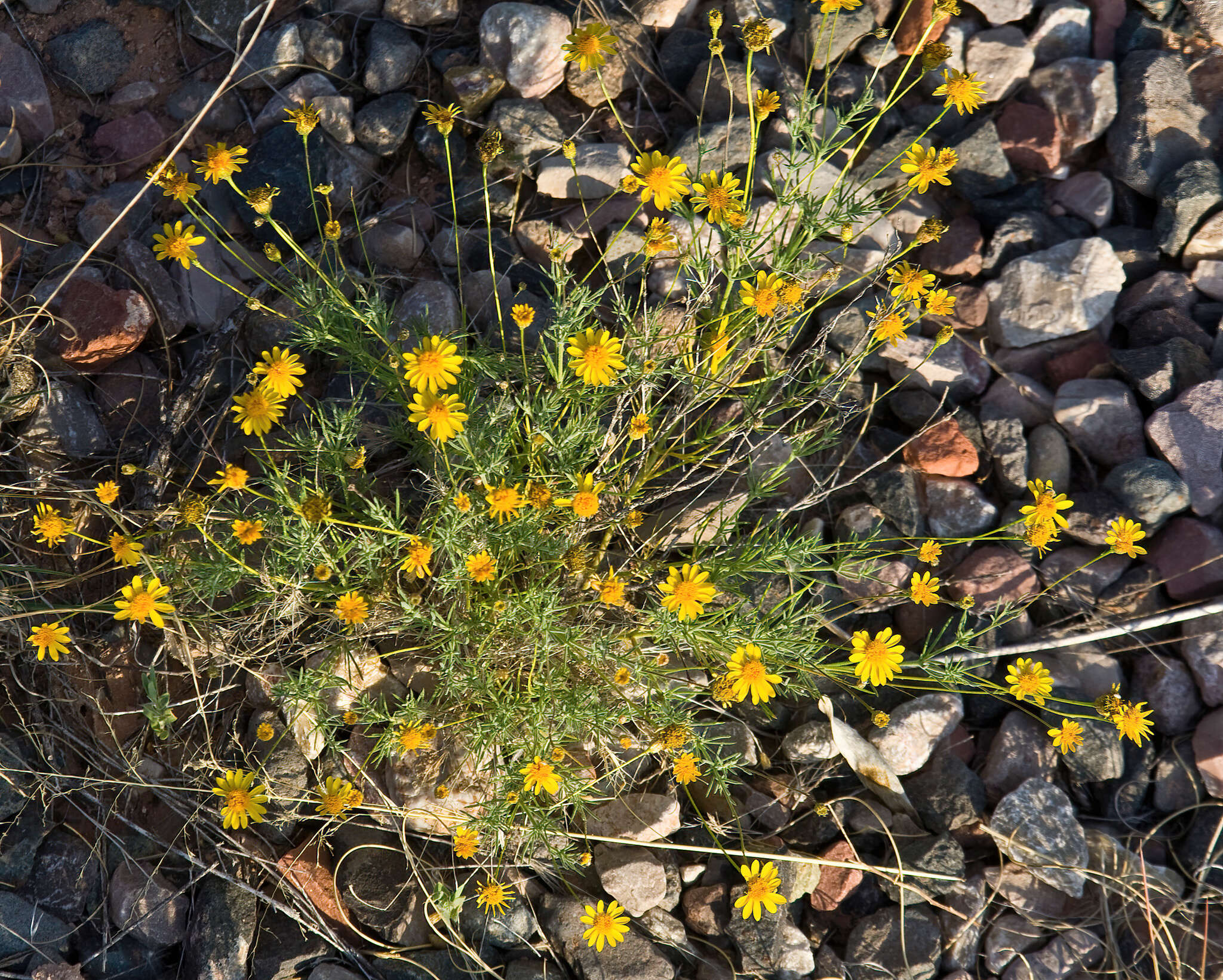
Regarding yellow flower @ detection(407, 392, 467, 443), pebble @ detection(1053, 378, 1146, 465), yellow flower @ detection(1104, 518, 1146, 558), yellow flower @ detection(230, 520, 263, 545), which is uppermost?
yellow flower @ detection(407, 392, 467, 443)

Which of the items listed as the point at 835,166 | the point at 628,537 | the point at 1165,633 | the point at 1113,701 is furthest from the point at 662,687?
the point at 835,166

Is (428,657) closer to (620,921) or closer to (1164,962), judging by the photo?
(620,921)

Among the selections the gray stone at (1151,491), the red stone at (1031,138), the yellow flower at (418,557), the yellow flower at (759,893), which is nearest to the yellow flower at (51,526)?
the yellow flower at (418,557)

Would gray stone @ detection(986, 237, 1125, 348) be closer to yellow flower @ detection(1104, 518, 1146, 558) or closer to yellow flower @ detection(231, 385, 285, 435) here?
yellow flower @ detection(1104, 518, 1146, 558)

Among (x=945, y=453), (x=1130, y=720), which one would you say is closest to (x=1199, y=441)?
(x=945, y=453)

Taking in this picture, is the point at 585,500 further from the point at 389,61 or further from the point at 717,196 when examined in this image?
the point at 389,61

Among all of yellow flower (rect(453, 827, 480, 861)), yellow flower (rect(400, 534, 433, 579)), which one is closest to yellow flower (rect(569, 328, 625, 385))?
yellow flower (rect(400, 534, 433, 579))

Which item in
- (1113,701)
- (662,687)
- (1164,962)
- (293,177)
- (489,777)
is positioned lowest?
(1164,962)
